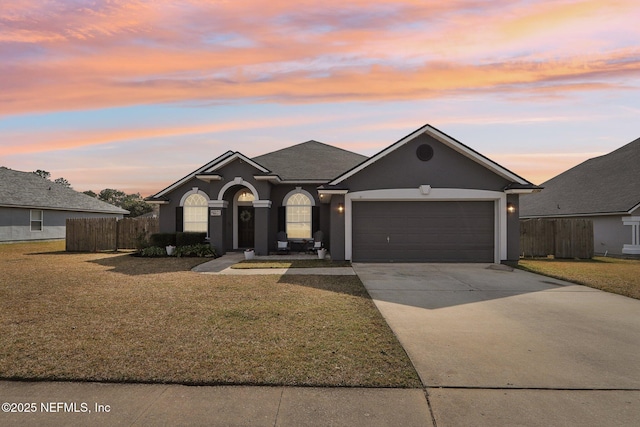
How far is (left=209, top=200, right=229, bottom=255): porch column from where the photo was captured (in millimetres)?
17188

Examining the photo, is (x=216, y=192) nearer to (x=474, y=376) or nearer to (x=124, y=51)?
(x=124, y=51)

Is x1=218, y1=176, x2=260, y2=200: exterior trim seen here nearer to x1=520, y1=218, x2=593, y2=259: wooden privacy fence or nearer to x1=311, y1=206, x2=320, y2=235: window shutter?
x1=311, y1=206, x2=320, y2=235: window shutter

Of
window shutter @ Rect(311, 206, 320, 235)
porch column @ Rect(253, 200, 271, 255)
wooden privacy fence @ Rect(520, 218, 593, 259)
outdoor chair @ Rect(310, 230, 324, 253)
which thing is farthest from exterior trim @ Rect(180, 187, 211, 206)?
wooden privacy fence @ Rect(520, 218, 593, 259)

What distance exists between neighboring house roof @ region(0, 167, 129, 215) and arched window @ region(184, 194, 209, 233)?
1475 cm

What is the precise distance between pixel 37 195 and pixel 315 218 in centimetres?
2354

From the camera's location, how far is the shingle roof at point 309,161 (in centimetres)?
1917

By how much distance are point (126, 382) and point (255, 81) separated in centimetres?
1226

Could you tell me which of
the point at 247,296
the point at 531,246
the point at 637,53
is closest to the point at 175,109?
the point at 247,296

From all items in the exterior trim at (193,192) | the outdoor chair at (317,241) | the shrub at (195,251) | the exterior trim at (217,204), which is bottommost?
the shrub at (195,251)

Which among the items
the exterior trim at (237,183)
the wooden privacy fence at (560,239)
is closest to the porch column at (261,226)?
the exterior trim at (237,183)

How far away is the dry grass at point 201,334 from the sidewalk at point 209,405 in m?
0.20

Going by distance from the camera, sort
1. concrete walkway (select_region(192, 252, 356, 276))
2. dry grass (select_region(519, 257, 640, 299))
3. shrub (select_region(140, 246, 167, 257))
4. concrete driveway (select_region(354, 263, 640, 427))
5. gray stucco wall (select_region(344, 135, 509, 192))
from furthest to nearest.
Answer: shrub (select_region(140, 246, 167, 257)) → gray stucco wall (select_region(344, 135, 509, 192)) → concrete walkway (select_region(192, 252, 356, 276)) → dry grass (select_region(519, 257, 640, 299)) → concrete driveway (select_region(354, 263, 640, 427))

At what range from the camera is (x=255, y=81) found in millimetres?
14000

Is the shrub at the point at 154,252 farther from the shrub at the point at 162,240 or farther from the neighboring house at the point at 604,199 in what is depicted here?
the neighboring house at the point at 604,199
